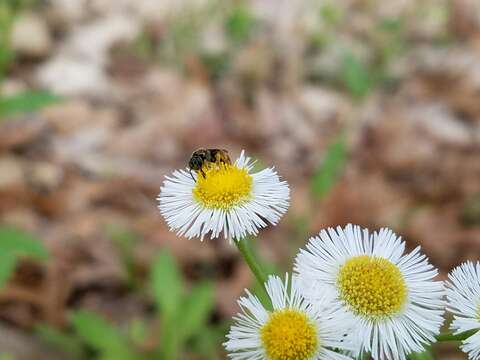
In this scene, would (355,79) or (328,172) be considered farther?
(355,79)

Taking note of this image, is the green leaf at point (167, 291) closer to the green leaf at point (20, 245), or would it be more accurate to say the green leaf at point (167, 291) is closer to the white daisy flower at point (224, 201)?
the green leaf at point (20, 245)

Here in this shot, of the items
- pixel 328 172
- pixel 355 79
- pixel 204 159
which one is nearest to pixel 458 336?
pixel 204 159

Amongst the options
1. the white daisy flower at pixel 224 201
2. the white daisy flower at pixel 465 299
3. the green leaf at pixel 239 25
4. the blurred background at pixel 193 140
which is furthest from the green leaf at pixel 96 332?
the green leaf at pixel 239 25

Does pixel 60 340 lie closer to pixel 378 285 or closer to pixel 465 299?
pixel 378 285

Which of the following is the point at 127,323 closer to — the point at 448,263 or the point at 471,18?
the point at 448,263

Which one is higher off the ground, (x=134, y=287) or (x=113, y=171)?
(x=113, y=171)

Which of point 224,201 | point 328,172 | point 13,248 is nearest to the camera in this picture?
point 224,201

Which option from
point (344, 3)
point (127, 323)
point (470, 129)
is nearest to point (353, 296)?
point (127, 323)
